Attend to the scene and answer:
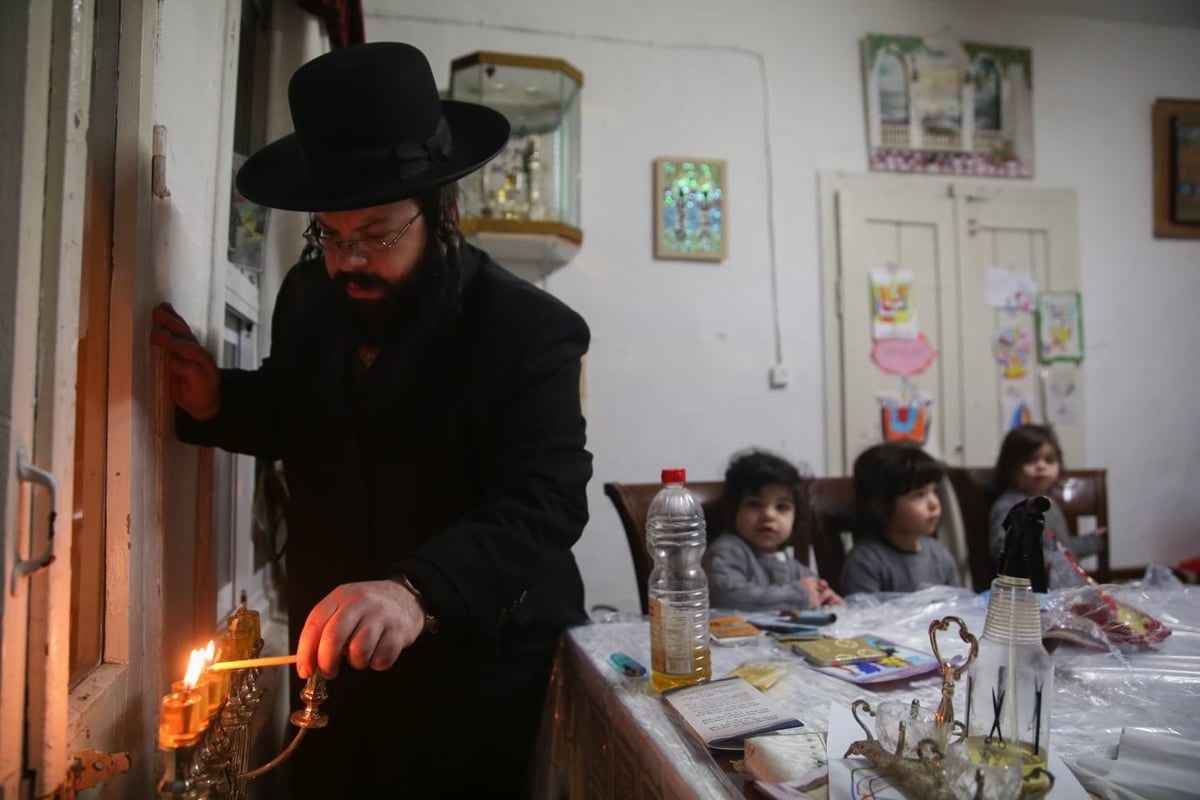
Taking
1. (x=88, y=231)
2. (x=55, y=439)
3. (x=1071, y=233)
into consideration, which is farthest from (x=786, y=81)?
(x=55, y=439)

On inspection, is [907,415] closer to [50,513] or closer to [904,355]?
[904,355]

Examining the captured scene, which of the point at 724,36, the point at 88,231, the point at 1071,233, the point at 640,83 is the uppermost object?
the point at 724,36

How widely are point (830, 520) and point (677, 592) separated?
3.86ft

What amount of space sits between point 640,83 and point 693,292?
0.87 metres

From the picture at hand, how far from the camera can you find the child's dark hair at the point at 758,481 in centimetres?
199

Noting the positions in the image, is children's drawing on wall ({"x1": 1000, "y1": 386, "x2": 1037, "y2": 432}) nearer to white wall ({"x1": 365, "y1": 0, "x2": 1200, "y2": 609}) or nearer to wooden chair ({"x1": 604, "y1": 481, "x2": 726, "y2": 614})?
white wall ({"x1": 365, "y1": 0, "x2": 1200, "y2": 609})

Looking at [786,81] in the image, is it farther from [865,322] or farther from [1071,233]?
[1071,233]

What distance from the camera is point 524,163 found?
264 cm

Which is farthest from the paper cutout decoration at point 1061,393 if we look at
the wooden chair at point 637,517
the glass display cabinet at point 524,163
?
the wooden chair at point 637,517

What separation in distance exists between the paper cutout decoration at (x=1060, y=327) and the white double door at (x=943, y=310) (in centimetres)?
4

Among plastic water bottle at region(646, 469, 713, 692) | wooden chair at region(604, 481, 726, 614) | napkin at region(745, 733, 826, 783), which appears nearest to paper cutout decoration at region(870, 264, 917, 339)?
wooden chair at region(604, 481, 726, 614)

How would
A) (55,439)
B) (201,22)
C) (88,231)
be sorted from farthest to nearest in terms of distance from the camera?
1. (201,22)
2. (88,231)
3. (55,439)

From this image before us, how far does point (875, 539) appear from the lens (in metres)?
2.14

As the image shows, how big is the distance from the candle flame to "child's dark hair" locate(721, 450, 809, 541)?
59.8 inches
